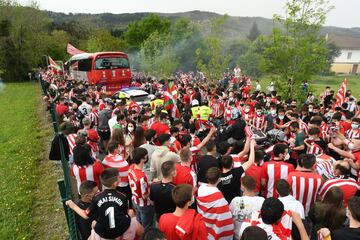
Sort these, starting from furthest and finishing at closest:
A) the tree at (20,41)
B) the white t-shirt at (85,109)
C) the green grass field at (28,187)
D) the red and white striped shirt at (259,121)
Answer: the tree at (20,41), the white t-shirt at (85,109), the red and white striped shirt at (259,121), the green grass field at (28,187)

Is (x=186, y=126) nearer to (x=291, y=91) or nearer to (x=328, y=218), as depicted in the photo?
(x=328, y=218)

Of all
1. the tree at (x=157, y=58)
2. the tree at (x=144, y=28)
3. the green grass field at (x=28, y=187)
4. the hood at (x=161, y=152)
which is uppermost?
the tree at (x=144, y=28)

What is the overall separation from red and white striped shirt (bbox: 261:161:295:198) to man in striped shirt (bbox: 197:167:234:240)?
1.34 m

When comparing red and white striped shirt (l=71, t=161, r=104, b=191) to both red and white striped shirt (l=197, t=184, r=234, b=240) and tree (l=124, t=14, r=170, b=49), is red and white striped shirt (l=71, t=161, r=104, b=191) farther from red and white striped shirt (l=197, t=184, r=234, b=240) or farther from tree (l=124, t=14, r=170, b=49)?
tree (l=124, t=14, r=170, b=49)

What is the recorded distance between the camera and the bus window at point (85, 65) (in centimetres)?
2291

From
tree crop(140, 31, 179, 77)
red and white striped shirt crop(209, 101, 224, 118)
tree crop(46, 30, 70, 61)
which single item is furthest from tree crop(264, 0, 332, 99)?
tree crop(46, 30, 70, 61)

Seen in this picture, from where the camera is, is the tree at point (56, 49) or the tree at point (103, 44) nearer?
the tree at point (103, 44)

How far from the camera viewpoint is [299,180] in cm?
460

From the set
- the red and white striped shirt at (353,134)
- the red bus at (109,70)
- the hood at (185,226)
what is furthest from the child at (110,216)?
the red bus at (109,70)

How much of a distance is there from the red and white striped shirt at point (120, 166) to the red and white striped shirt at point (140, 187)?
646 mm

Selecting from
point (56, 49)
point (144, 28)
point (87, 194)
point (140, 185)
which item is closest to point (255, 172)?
point (140, 185)

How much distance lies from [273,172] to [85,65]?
2187 centimetres

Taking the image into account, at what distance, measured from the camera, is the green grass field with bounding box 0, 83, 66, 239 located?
6457 mm

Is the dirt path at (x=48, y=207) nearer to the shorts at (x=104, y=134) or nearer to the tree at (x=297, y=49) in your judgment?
the shorts at (x=104, y=134)
